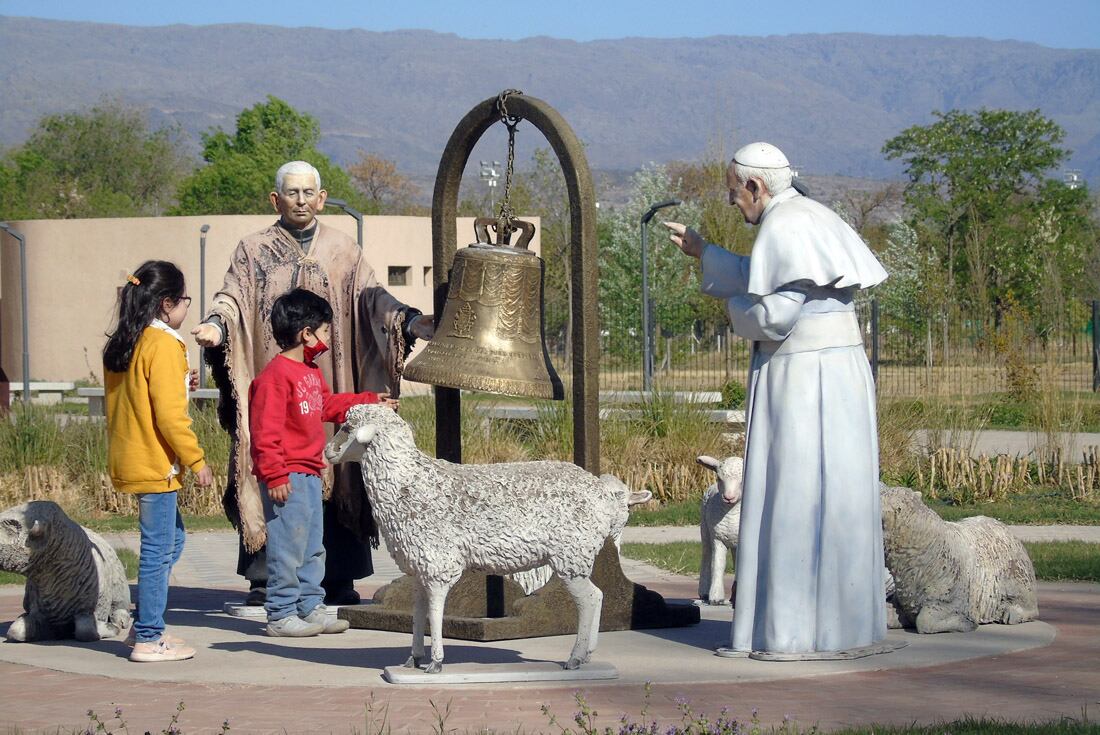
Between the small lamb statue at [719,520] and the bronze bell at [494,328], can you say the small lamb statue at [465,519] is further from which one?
the small lamb statue at [719,520]

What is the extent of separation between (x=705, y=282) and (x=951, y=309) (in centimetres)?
2156

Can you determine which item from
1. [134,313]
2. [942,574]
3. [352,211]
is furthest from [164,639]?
[352,211]

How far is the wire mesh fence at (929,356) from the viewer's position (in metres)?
17.5

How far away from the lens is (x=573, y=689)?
6035 millimetres

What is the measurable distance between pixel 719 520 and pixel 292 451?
2401 mm

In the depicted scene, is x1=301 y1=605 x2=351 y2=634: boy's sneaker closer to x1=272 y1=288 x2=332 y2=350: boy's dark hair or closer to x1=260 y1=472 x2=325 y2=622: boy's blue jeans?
x1=260 y1=472 x2=325 y2=622: boy's blue jeans

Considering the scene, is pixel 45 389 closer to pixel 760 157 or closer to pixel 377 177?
pixel 760 157

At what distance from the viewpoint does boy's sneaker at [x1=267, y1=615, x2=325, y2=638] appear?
288 inches

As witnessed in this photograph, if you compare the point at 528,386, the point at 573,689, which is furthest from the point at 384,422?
the point at 573,689

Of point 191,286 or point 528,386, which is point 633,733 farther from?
point 191,286

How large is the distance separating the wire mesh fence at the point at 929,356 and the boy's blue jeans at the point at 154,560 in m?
9.51

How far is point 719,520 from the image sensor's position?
816 cm

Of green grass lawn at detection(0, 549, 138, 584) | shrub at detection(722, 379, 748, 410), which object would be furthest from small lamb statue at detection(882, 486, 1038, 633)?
shrub at detection(722, 379, 748, 410)

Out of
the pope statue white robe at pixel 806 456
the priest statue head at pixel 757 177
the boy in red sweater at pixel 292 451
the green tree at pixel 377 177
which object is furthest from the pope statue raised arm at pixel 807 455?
the green tree at pixel 377 177
